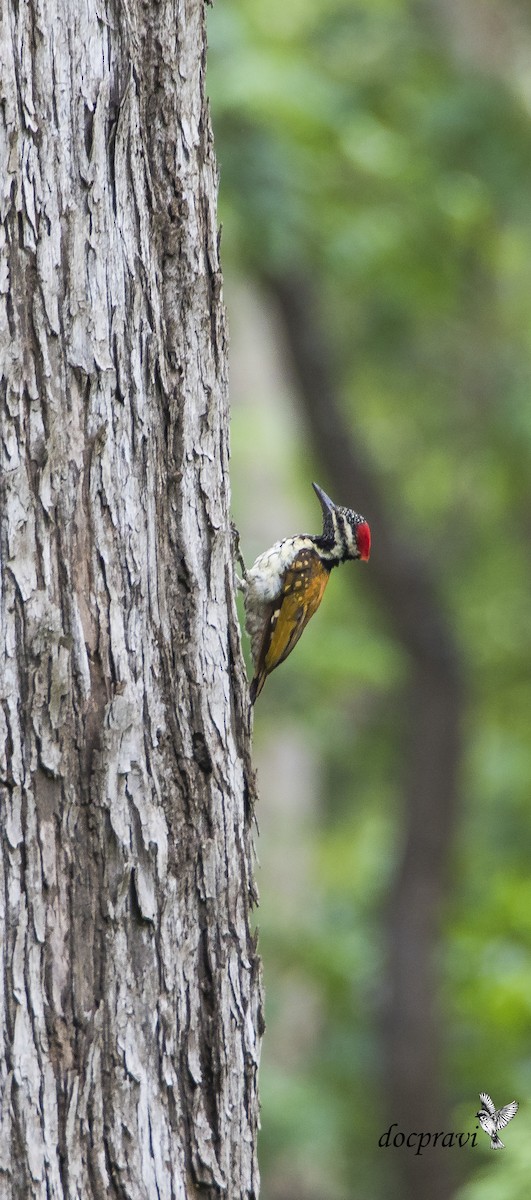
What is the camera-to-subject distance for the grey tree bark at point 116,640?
108 inches

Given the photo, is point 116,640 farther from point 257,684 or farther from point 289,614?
point 289,614

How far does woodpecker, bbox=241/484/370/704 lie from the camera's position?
5742mm

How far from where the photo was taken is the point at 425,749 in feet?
34.3

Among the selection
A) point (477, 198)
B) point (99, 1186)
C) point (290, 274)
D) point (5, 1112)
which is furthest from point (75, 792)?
point (290, 274)

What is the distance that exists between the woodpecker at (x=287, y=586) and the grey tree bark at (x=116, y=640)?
2559 mm

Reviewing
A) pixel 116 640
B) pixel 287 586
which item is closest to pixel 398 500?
pixel 287 586

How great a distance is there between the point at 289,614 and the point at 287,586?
139 millimetres

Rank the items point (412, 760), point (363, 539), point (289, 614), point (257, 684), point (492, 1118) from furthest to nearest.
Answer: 1. point (412, 760)
2. point (363, 539)
3. point (289, 614)
4. point (257, 684)
5. point (492, 1118)

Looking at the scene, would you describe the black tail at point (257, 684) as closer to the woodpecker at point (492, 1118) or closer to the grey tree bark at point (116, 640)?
the woodpecker at point (492, 1118)

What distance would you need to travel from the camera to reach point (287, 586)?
19.0ft

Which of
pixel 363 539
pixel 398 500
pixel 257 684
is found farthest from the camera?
pixel 398 500

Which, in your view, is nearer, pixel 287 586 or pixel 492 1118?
pixel 492 1118

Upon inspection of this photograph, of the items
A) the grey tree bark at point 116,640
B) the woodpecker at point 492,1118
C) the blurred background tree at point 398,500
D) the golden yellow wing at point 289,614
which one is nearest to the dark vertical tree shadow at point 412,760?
the blurred background tree at point 398,500

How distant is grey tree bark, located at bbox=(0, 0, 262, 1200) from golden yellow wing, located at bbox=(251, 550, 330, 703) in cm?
253
